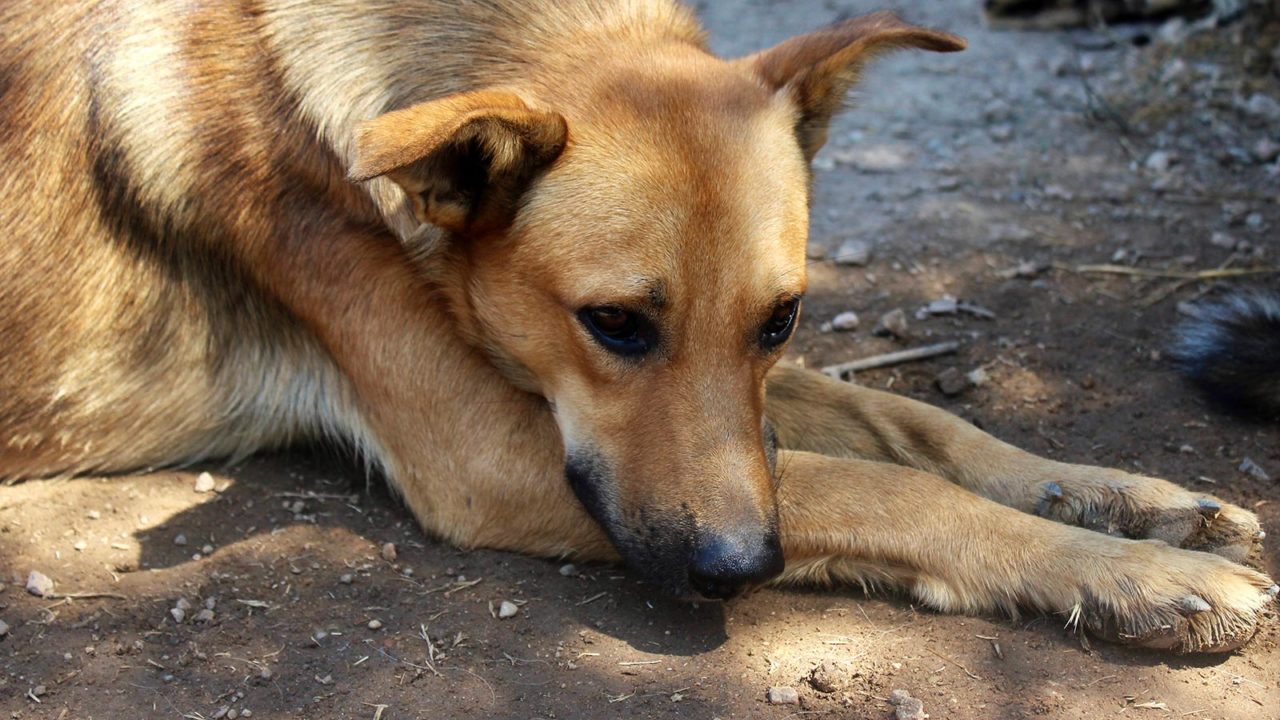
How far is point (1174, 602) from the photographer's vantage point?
330 centimetres

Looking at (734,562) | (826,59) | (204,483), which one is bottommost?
(204,483)

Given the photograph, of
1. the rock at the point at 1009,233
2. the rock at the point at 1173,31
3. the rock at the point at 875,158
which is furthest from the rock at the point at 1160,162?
the rock at the point at 1173,31

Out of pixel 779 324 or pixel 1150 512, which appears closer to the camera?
pixel 779 324

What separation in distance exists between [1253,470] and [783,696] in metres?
1.96

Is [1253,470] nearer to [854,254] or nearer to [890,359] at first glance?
[890,359]

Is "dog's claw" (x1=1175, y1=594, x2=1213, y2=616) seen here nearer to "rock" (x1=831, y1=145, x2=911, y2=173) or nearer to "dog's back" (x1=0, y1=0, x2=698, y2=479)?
"dog's back" (x1=0, y1=0, x2=698, y2=479)

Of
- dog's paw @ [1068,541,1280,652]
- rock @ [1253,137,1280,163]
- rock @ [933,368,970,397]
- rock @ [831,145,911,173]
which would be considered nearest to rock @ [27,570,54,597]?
dog's paw @ [1068,541,1280,652]

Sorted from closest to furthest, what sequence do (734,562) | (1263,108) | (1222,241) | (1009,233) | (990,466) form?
(734,562)
(990,466)
(1222,241)
(1009,233)
(1263,108)

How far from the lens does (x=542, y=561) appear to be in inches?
150

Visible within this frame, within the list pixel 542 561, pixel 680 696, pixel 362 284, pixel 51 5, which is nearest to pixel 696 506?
pixel 680 696

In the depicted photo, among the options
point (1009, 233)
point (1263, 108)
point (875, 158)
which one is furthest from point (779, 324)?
point (1263, 108)

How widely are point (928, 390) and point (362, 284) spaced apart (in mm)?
2211

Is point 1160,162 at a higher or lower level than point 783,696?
lower

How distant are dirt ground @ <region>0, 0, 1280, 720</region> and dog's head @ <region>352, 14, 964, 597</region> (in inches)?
14.8
